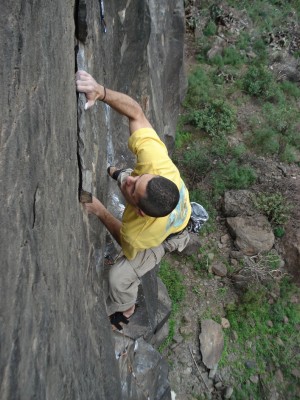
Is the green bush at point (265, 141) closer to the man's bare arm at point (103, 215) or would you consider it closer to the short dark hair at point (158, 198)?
the man's bare arm at point (103, 215)

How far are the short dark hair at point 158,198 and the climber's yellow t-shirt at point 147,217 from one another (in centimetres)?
32

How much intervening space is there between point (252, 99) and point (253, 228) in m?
4.13

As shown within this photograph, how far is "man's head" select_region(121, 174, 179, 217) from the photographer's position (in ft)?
9.08

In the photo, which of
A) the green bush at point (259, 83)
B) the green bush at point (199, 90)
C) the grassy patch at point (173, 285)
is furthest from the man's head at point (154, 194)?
the green bush at point (259, 83)

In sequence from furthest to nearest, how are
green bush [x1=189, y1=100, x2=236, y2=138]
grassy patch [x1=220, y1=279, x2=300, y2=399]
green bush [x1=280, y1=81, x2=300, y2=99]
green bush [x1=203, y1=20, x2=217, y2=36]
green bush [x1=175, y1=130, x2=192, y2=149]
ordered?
1. green bush [x1=203, y1=20, x2=217, y2=36]
2. green bush [x1=280, y1=81, x2=300, y2=99]
3. green bush [x1=189, y1=100, x2=236, y2=138]
4. green bush [x1=175, y1=130, x2=192, y2=149]
5. grassy patch [x1=220, y1=279, x2=300, y2=399]

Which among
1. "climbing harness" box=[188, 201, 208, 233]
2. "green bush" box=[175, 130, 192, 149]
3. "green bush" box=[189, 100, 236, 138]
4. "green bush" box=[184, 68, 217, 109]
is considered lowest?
"green bush" box=[175, 130, 192, 149]

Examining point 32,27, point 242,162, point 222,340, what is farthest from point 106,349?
point 242,162

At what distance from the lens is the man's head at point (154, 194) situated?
277 centimetres

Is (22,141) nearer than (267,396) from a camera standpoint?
Yes

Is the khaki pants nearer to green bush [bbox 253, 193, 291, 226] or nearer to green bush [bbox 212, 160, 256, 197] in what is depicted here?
green bush [bbox 253, 193, 291, 226]

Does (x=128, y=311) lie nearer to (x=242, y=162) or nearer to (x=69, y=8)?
(x=69, y=8)

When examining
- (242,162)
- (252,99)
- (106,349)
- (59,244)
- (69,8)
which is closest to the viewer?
(59,244)

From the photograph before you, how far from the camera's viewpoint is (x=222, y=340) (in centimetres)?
682

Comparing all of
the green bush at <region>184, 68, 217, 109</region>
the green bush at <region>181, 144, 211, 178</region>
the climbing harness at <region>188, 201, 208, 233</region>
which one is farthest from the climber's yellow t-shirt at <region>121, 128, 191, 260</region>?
the green bush at <region>184, 68, 217, 109</region>
